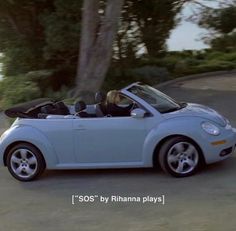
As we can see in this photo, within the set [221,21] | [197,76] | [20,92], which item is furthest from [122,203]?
[221,21]

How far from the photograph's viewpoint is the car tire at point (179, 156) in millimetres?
7445

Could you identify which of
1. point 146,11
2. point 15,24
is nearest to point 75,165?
point 15,24

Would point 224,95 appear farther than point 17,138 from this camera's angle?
Yes

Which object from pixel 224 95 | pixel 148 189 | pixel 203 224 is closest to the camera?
pixel 203 224

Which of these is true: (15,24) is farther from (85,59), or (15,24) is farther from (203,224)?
(203,224)

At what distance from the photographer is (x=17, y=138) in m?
7.98

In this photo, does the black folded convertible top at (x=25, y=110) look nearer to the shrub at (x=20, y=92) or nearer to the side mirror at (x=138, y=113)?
the side mirror at (x=138, y=113)

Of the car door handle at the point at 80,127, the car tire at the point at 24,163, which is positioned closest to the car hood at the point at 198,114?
the car door handle at the point at 80,127

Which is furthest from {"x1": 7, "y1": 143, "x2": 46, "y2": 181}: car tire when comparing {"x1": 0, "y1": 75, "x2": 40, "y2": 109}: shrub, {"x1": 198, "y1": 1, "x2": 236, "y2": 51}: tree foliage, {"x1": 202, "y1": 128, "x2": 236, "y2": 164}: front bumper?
{"x1": 198, "y1": 1, "x2": 236, "y2": 51}: tree foliage

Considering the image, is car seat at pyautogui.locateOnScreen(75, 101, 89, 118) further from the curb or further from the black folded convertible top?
the curb

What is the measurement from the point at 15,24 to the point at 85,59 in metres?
4.46

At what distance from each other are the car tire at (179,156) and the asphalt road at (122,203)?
13 cm

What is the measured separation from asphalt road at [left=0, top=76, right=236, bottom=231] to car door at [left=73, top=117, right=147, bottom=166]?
291 millimetres

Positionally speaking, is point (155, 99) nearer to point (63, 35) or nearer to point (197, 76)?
point (63, 35)
